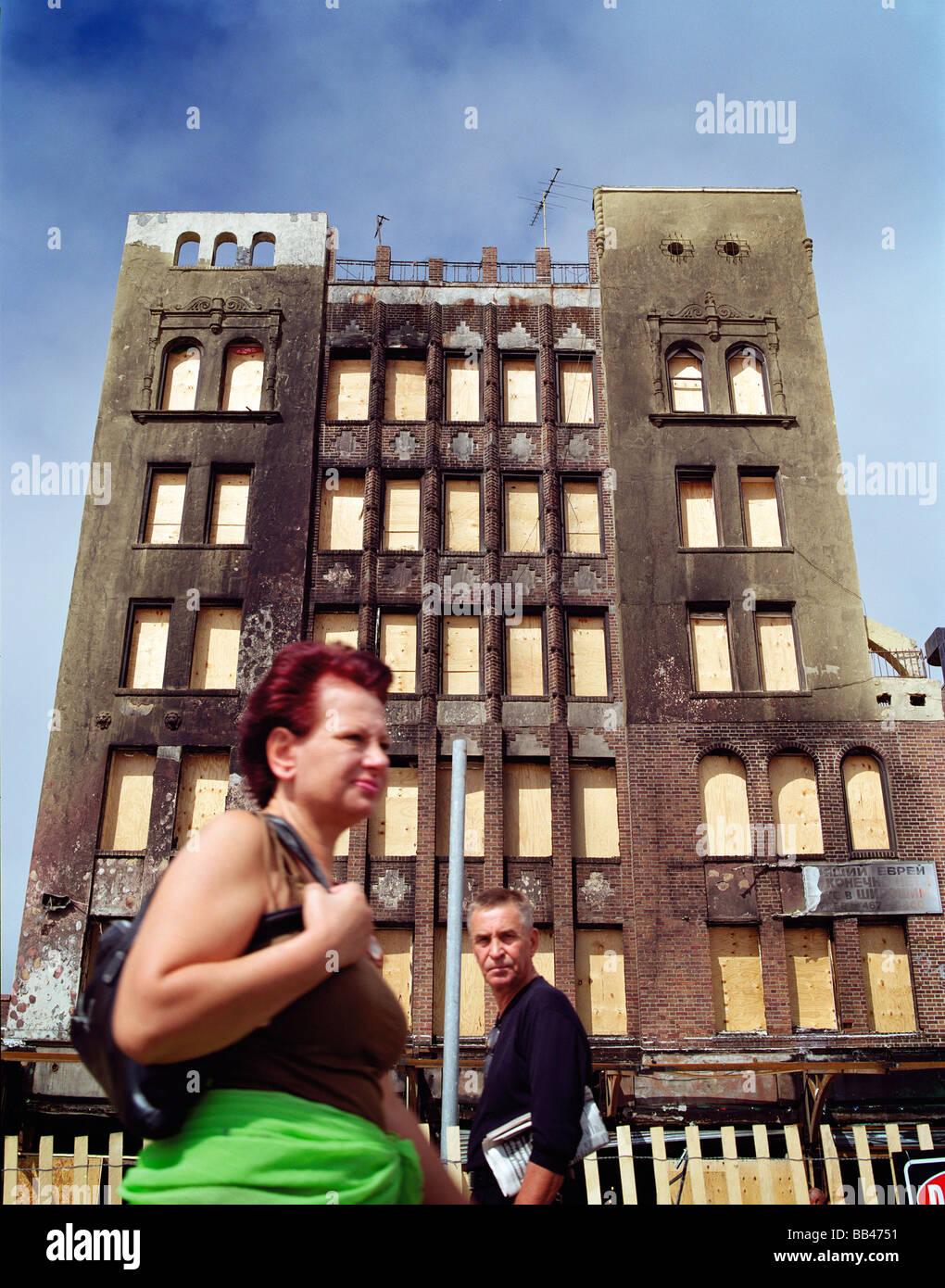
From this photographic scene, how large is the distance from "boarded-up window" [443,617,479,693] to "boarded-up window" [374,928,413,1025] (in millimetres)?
5261

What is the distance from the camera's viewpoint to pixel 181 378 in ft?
78.6

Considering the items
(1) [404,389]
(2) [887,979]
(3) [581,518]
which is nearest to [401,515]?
(1) [404,389]

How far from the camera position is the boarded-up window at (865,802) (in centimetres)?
2005

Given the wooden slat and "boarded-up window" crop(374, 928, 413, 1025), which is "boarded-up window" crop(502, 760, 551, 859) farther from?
the wooden slat

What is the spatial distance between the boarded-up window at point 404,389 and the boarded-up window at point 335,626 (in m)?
5.27

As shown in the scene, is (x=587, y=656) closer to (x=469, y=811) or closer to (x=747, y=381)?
(x=469, y=811)

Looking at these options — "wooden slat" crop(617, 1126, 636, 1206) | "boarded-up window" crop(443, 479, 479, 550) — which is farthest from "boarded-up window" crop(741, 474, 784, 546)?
"wooden slat" crop(617, 1126, 636, 1206)

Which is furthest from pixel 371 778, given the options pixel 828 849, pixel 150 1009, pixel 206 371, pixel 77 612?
pixel 206 371

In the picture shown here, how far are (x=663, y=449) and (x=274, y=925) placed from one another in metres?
22.3

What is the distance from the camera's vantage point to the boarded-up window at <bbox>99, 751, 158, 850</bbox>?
2000 cm

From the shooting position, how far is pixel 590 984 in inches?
760

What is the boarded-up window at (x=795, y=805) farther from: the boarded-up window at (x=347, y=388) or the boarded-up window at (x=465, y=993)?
the boarded-up window at (x=347, y=388)

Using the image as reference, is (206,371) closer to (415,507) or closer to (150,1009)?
(415,507)

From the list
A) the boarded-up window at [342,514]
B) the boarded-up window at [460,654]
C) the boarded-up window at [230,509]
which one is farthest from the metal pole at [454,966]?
the boarded-up window at [230,509]
